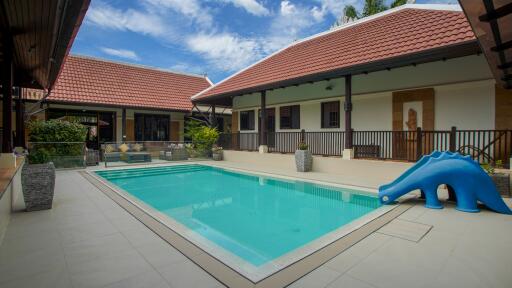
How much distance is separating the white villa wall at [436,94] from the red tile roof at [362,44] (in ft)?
4.10

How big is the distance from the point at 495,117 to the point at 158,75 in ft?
65.2

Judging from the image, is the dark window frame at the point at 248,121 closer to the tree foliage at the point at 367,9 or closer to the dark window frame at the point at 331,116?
Answer: the dark window frame at the point at 331,116

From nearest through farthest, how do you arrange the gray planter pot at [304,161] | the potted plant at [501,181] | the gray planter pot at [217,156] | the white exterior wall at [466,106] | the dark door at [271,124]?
the potted plant at [501,181] < the white exterior wall at [466,106] < the gray planter pot at [304,161] < the dark door at [271,124] < the gray planter pot at [217,156]

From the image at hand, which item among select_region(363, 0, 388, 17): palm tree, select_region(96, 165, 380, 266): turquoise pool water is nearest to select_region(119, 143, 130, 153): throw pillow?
select_region(96, 165, 380, 266): turquoise pool water

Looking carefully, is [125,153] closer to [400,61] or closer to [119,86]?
[119,86]

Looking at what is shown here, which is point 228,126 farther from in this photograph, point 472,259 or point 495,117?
point 472,259

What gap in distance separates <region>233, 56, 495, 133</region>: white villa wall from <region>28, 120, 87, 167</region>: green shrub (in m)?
10.3

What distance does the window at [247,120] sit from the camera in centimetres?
1617

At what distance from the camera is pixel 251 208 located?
622cm

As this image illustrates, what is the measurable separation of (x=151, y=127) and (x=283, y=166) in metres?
10.9

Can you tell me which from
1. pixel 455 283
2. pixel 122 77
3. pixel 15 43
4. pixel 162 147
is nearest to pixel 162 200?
pixel 15 43

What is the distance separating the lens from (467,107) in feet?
28.3

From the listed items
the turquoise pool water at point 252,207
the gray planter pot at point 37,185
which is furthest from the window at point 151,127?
the gray planter pot at point 37,185

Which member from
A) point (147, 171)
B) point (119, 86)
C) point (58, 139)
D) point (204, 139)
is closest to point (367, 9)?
point (204, 139)
